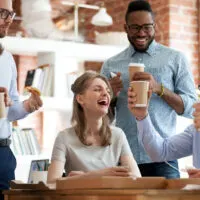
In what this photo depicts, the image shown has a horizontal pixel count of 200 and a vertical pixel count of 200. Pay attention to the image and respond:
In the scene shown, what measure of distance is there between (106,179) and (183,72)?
1.67 meters

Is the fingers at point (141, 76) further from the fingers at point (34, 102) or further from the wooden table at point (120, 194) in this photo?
the wooden table at point (120, 194)

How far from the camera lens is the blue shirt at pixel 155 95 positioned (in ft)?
9.88

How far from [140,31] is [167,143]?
740mm

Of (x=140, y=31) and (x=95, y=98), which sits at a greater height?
(x=140, y=31)

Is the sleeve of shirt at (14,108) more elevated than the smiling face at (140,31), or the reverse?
the smiling face at (140,31)

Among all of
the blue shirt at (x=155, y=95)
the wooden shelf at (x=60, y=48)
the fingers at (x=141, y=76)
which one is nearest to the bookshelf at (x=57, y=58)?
the wooden shelf at (x=60, y=48)

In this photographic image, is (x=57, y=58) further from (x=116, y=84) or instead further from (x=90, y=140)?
(x=90, y=140)

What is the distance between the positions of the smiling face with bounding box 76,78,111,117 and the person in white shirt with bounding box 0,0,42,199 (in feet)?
0.82

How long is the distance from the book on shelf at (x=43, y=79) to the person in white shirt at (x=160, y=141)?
9.39 ft

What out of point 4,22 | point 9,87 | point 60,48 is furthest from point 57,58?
A: point 4,22

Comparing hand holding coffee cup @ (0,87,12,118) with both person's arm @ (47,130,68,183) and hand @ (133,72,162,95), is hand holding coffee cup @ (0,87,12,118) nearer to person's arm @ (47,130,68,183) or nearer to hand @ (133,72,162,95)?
person's arm @ (47,130,68,183)

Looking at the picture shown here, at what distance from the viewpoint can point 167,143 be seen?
2.53 meters

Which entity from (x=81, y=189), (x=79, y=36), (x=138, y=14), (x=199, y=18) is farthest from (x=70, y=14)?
(x=81, y=189)

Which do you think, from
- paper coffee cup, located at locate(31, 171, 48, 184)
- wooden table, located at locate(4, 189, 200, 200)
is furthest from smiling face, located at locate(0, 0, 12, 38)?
wooden table, located at locate(4, 189, 200, 200)
